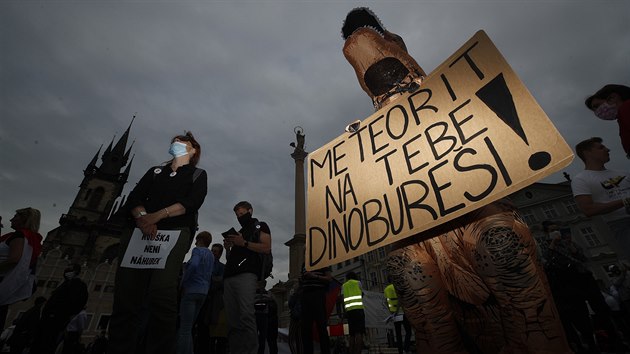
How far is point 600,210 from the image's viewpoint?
90.2 inches

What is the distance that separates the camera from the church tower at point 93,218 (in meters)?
40.8

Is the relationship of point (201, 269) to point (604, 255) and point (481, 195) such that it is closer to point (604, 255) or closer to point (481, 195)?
point (481, 195)

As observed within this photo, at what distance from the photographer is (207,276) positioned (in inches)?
139

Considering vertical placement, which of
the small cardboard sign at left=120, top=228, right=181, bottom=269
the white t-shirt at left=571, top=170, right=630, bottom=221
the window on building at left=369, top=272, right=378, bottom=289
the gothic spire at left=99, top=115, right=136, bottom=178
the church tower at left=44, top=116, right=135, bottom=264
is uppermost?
the gothic spire at left=99, top=115, right=136, bottom=178

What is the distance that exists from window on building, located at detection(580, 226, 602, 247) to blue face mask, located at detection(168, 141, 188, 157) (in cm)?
3229

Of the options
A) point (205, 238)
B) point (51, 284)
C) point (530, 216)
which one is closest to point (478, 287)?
point (205, 238)

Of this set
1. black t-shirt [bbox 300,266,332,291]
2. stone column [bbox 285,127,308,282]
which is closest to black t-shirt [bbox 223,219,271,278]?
black t-shirt [bbox 300,266,332,291]

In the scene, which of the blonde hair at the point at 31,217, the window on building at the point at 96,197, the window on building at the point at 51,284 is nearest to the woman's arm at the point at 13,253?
the blonde hair at the point at 31,217

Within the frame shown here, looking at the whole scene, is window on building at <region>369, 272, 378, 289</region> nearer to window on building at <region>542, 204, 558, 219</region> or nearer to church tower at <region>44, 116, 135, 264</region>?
window on building at <region>542, 204, 558, 219</region>

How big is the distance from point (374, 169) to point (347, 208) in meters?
0.32

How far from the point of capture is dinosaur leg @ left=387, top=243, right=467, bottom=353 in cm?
139

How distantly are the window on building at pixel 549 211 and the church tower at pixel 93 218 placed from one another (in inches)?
2108

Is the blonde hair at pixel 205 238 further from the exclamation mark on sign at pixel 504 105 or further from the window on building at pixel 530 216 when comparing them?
the window on building at pixel 530 216

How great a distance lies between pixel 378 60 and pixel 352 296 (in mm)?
3842
